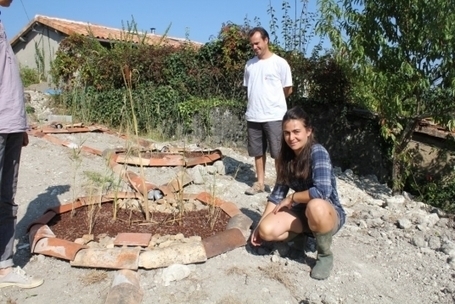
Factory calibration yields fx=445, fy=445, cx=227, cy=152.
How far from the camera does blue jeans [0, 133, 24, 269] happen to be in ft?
9.30

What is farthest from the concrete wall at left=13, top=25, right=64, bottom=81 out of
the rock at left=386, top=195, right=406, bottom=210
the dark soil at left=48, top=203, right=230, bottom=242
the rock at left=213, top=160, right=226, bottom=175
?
the rock at left=386, top=195, right=406, bottom=210

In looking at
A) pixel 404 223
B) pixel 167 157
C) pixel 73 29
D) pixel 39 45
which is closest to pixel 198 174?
pixel 167 157

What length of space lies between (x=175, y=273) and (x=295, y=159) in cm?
115

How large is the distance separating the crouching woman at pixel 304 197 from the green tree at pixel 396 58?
2.43 m

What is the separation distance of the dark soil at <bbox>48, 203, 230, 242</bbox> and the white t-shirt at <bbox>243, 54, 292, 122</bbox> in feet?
4.08

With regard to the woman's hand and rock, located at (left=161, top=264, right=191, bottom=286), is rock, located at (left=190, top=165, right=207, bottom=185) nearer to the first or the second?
the woman's hand

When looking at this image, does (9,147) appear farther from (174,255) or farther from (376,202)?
(376,202)

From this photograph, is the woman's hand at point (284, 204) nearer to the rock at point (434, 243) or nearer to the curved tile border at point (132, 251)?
the curved tile border at point (132, 251)

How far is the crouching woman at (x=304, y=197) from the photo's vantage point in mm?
2977

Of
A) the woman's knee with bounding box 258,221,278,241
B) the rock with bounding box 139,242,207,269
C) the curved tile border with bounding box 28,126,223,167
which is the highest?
the curved tile border with bounding box 28,126,223,167

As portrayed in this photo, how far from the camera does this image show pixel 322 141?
711 cm

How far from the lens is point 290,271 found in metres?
3.13

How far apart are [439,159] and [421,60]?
5.71ft

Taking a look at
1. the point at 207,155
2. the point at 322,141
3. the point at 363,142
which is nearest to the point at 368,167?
the point at 363,142
